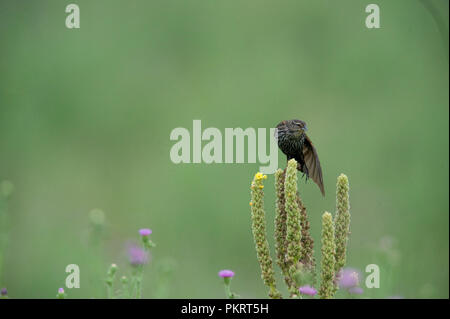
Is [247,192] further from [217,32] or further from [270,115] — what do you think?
[217,32]

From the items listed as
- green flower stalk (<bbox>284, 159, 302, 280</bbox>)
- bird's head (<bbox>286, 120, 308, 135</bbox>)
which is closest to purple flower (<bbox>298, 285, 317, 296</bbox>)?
green flower stalk (<bbox>284, 159, 302, 280</bbox>)

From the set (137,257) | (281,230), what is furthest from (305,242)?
(137,257)

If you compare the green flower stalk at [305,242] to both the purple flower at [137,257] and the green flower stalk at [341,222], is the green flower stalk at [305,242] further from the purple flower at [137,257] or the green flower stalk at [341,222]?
the purple flower at [137,257]

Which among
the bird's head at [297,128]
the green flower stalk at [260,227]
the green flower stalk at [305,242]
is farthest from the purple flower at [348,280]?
the bird's head at [297,128]

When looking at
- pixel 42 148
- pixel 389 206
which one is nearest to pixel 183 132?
pixel 42 148

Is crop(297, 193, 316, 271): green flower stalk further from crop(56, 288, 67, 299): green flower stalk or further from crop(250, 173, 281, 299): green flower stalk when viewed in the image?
crop(56, 288, 67, 299): green flower stalk

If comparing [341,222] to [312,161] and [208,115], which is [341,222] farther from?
[208,115]

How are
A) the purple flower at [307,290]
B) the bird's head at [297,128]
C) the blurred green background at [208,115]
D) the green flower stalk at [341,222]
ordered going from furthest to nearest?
the blurred green background at [208,115]
the bird's head at [297,128]
the green flower stalk at [341,222]
the purple flower at [307,290]
